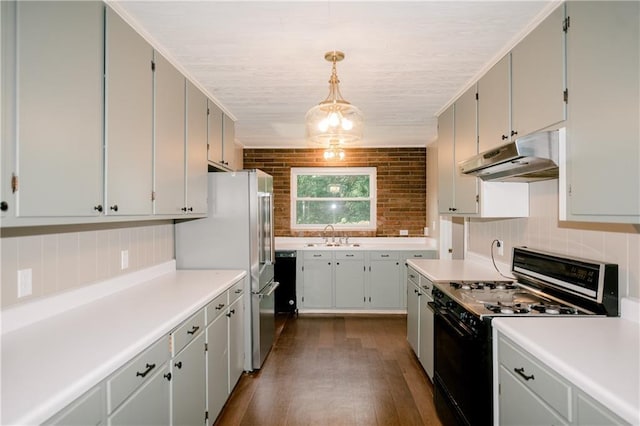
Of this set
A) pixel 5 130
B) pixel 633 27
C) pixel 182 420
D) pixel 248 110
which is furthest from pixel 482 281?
pixel 5 130

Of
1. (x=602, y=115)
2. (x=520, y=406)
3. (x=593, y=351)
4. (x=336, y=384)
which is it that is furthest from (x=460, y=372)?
(x=602, y=115)

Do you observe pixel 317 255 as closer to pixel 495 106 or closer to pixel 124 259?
pixel 124 259

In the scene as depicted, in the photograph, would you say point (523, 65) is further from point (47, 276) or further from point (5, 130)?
point (47, 276)

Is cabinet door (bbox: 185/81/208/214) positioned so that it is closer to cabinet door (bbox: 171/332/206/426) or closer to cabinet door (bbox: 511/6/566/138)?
cabinet door (bbox: 171/332/206/426)

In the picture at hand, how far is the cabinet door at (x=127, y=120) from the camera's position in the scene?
1.65m

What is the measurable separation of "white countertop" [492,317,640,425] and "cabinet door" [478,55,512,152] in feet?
3.66

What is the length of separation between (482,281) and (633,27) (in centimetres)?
180

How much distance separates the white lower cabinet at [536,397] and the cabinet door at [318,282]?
3.16 m

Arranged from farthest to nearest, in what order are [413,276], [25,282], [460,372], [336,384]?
[413,276]
[336,384]
[460,372]
[25,282]

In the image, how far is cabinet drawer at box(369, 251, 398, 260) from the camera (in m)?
4.72

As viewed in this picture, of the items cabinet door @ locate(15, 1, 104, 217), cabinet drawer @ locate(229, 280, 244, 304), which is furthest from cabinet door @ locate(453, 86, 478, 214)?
cabinet door @ locate(15, 1, 104, 217)

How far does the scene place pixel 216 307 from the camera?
235 cm

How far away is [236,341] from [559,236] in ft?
7.98

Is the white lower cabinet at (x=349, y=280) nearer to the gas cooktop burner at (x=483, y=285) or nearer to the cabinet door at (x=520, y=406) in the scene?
the gas cooktop burner at (x=483, y=285)
